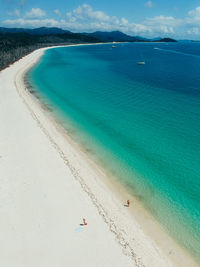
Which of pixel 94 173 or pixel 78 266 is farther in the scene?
pixel 94 173

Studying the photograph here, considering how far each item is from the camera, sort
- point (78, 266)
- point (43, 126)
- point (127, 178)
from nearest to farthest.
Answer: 1. point (78, 266)
2. point (127, 178)
3. point (43, 126)

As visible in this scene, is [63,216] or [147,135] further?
[147,135]

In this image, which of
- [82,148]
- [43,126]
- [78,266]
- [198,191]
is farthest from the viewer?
[43,126]

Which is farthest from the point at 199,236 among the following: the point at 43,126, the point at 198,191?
the point at 43,126

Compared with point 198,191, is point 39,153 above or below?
above

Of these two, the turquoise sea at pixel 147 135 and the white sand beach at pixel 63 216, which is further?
the turquoise sea at pixel 147 135

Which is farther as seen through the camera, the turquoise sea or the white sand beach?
the turquoise sea

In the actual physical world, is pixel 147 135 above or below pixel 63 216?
above

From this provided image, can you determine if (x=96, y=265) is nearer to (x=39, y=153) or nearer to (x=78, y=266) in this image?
(x=78, y=266)
